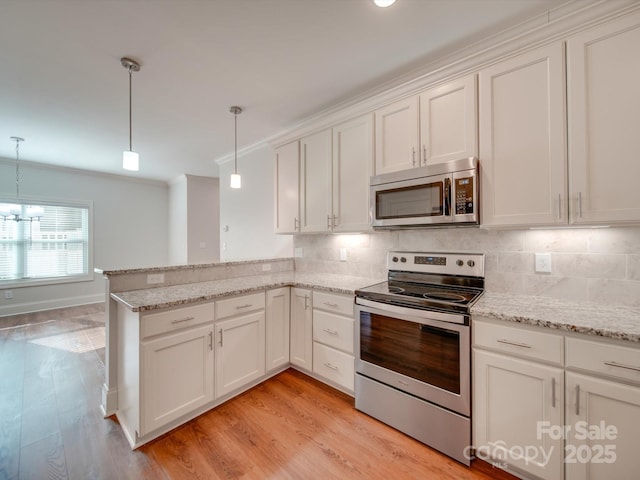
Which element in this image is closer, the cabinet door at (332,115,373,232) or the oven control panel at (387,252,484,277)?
the oven control panel at (387,252,484,277)

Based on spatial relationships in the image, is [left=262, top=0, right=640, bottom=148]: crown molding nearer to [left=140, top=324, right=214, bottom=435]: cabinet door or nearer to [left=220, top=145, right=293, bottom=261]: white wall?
[left=220, top=145, right=293, bottom=261]: white wall

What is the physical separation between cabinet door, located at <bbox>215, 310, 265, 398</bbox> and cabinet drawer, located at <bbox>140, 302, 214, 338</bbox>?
15 cm

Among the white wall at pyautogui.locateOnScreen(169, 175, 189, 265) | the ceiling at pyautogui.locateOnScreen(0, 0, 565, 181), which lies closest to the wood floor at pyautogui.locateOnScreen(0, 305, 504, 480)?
the ceiling at pyautogui.locateOnScreen(0, 0, 565, 181)

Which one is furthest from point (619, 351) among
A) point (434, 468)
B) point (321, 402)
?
point (321, 402)

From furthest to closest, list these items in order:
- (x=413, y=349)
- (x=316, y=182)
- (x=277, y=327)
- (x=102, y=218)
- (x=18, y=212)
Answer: (x=102, y=218)
(x=18, y=212)
(x=316, y=182)
(x=277, y=327)
(x=413, y=349)

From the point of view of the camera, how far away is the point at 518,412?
1.41m

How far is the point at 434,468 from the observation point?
1.54 m

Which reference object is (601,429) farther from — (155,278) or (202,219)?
(202,219)

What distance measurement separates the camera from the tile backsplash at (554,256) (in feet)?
5.08

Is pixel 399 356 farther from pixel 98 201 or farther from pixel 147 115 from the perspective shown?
pixel 98 201

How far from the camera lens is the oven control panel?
2.00 metres

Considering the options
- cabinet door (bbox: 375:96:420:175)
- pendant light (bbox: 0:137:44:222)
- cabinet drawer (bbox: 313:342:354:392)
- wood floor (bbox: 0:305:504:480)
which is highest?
cabinet door (bbox: 375:96:420:175)

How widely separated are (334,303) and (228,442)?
119 centimetres

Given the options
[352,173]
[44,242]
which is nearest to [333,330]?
[352,173]
